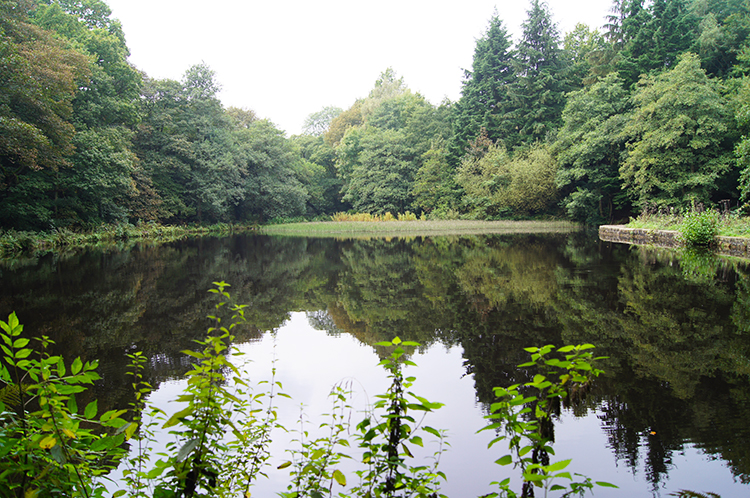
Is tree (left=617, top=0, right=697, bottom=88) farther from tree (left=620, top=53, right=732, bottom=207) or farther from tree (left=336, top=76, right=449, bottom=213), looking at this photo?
tree (left=336, top=76, right=449, bottom=213)

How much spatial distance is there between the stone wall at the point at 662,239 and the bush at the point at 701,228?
0.27 meters

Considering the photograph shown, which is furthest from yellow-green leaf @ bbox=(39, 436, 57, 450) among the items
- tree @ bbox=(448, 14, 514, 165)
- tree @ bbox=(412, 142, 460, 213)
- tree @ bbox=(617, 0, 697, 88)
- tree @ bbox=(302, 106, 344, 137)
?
tree @ bbox=(302, 106, 344, 137)

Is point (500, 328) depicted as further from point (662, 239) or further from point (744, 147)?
point (662, 239)

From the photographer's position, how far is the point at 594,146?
80.2ft

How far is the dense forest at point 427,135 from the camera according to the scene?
17.4 meters

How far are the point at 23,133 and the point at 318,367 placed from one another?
16.3 meters

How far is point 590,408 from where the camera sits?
2.82 meters

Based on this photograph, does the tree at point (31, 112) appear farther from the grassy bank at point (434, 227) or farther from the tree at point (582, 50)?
the tree at point (582, 50)

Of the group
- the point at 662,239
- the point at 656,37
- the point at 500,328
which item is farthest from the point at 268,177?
the point at 500,328

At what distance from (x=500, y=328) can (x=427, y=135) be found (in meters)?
34.2

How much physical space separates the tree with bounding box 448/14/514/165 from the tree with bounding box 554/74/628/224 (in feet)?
21.3

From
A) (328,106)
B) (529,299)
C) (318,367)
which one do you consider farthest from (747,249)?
(328,106)

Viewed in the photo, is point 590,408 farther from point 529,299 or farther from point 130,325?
point 130,325

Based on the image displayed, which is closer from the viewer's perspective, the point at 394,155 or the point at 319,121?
the point at 394,155
